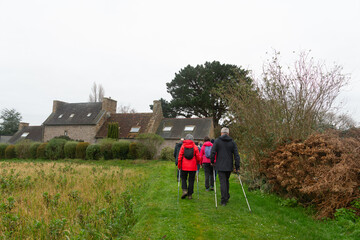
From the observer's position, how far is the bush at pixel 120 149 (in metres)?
22.9

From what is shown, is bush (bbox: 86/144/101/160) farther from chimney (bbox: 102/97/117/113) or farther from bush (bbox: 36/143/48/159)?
chimney (bbox: 102/97/117/113)

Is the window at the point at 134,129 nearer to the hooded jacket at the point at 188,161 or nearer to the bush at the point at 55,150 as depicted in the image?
the bush at the point at 55,150

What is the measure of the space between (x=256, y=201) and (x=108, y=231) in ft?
15.0

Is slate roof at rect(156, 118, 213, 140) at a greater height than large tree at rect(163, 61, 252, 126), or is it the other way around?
large tree at rect(163, 61, 252, 126)

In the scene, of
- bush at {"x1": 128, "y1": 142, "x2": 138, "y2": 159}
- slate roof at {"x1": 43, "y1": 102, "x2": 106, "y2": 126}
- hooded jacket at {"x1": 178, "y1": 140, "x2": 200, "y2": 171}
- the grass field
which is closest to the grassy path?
the grass field

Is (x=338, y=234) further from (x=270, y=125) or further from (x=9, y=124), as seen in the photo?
(x=9, y=124)

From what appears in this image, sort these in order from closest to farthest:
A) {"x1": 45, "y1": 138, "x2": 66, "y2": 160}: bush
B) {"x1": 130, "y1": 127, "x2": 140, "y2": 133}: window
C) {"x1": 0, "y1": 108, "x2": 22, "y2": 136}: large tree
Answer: {"x1": 45, "y1": 138, "x2": 66, "y2": 160}: bush → {"x1": 130, "y1": 127, "x2": 140, "y2": 133}: window → {"x1": 0, "y1": 108, "x2": 22, "y2": 136}: large tree

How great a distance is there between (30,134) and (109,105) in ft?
48.2

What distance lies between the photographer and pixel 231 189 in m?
9.16

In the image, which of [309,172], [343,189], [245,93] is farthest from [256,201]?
[245,93]

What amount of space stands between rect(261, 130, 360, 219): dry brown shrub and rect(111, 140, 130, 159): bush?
1662 centimetres

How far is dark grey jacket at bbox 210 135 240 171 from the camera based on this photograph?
6730 millimetres

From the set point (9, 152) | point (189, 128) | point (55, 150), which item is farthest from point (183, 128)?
point (9, 152)

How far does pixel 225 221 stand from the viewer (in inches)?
213
